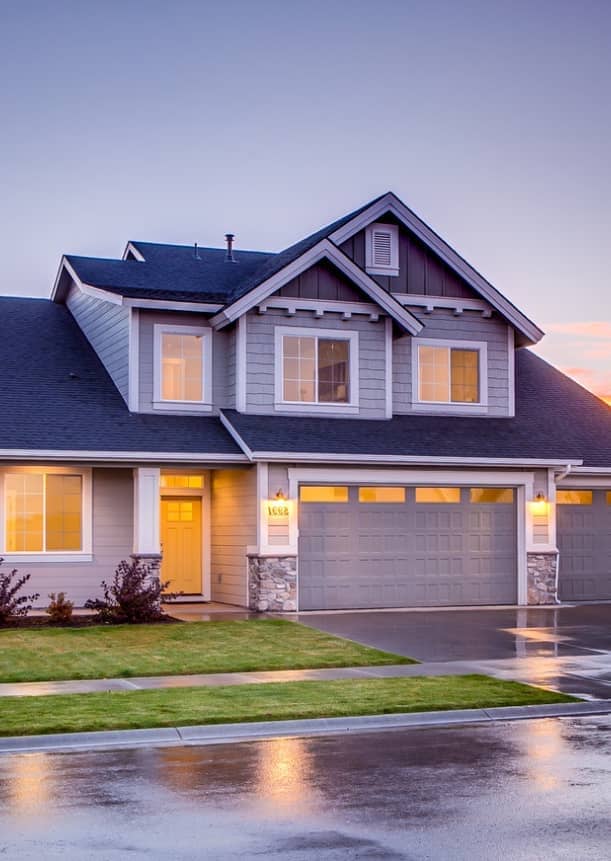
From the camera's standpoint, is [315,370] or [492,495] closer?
[315,370]

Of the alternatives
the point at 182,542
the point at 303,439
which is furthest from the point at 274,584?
the point at 182,542

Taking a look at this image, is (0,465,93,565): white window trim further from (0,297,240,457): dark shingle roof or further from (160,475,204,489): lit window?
(160,475,204,489): lit window

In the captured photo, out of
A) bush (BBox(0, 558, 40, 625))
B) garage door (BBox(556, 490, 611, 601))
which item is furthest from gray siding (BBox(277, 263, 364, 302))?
bush (BBox(0, 558, 40, 625))

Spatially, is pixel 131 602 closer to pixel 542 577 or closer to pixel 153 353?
pixel 153 353

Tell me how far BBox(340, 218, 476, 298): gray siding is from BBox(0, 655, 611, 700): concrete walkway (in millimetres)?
12393

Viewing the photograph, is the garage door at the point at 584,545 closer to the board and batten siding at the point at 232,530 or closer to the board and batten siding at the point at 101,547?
the board and batten siding at the point at 232,530

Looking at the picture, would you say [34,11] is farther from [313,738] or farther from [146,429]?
[313,738]

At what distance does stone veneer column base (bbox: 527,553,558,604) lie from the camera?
26.0 metres

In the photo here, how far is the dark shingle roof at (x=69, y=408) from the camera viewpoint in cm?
2305

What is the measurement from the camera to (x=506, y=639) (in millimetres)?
19453

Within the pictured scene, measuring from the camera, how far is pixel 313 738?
11586mm

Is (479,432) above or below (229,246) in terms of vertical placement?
below

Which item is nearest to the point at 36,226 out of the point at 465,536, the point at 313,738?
the point at 465,536

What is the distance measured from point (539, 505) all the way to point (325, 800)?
18151 mm
